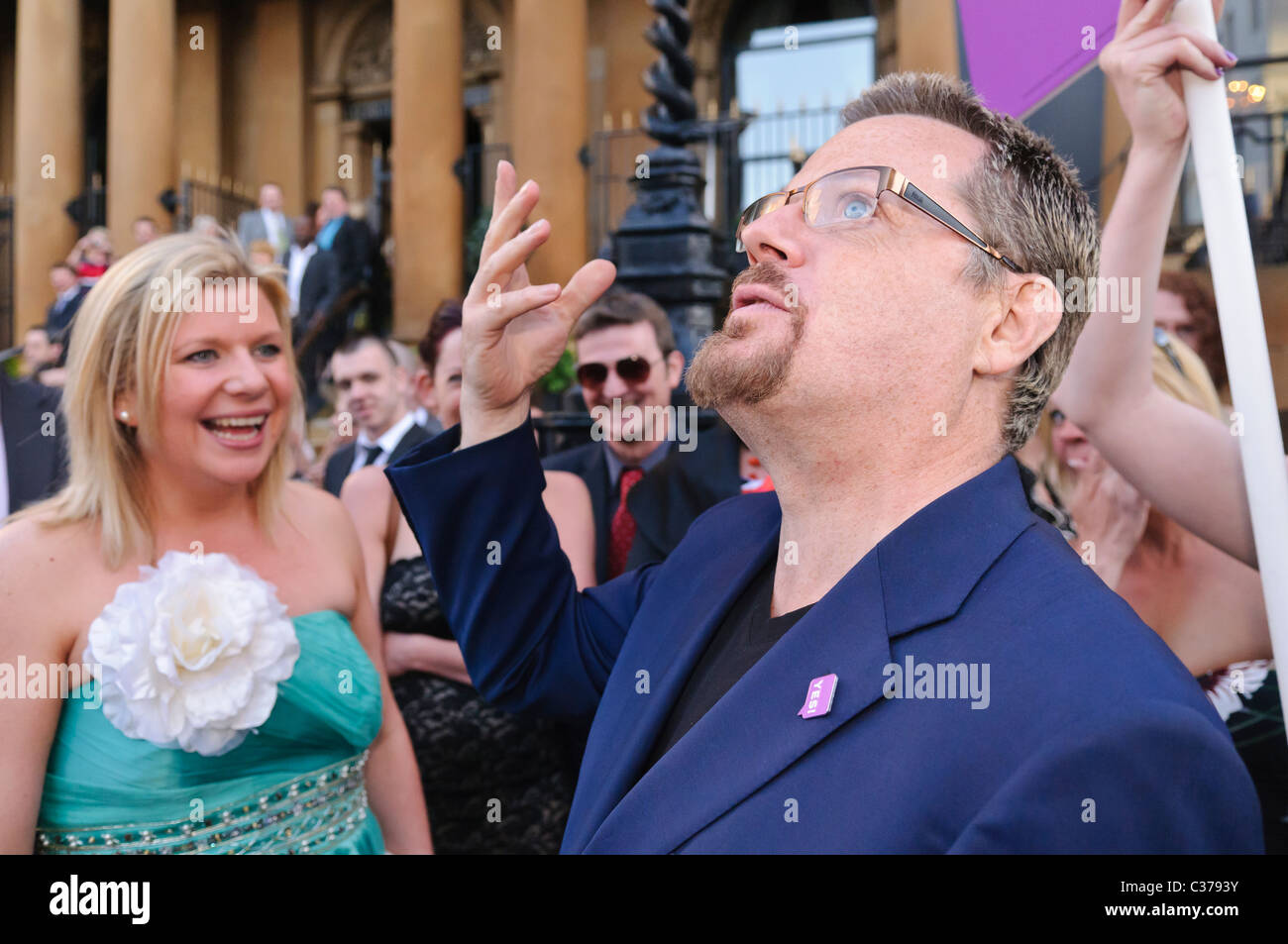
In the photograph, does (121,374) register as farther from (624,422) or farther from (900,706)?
(900,706)

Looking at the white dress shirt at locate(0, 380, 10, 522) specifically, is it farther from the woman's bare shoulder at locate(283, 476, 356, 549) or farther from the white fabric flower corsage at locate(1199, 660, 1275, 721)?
the white fabric flower corsage at locate(1199, 660, 1275, 721)

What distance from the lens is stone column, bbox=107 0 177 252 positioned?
14477mm

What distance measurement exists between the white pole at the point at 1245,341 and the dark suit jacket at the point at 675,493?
62.2 inches

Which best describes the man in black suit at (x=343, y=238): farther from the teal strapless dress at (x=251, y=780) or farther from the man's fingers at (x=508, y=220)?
the man's fingers at (x=508, y=220)

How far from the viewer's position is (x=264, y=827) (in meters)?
2.40

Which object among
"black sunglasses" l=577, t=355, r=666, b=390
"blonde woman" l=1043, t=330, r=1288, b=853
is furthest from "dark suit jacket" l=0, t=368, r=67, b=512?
"blonde woman" l=1043, t=330, r=1288, b=853

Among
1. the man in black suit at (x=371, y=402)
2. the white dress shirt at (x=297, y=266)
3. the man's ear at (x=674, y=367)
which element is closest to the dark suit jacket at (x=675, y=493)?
the man's ear at (x=674, y=367)

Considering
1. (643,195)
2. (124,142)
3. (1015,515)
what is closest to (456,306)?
(643,195)

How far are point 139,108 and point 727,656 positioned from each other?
1554 centimetres

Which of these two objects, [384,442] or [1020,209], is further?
[384,442]

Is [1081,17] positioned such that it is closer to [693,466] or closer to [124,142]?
[693,466]

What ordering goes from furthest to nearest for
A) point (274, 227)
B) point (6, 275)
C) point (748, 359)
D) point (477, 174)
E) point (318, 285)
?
point (477, 174), point (6, 275), point (274, 227), point (318, 285), point (748, 359)

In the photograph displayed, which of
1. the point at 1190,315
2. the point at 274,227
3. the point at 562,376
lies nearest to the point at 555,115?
the point at 274,227
